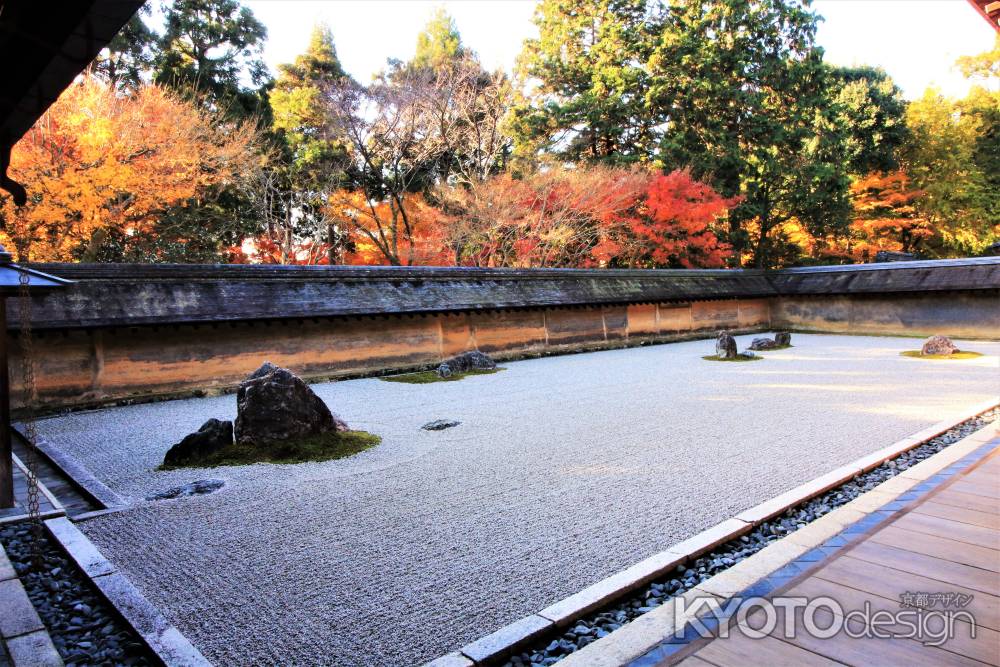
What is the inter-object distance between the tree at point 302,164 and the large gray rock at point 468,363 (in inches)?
390

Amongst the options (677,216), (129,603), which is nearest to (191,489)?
(129,603)

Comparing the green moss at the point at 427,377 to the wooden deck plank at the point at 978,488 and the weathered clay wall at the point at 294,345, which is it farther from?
the wooden deck plank at the point at 978,488

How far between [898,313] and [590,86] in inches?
526

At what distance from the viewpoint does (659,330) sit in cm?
1642

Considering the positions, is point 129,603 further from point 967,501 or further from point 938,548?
point 967,501

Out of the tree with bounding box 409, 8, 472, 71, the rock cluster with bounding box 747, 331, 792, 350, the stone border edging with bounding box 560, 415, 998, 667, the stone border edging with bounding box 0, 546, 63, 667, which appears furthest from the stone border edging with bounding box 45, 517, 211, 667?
the tree with bounding box 409, 8, 472, 71

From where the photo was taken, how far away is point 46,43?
1952mm

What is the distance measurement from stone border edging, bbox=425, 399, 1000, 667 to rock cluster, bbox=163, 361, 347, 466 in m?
3.89

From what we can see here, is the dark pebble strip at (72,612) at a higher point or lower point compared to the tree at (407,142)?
lower

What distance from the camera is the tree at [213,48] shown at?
63.7 ft

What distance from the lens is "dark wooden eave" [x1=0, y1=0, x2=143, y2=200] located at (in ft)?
5.78

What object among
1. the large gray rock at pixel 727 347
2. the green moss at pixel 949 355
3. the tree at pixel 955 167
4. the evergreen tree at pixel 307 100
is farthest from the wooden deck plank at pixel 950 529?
the tree at pixel 955 167

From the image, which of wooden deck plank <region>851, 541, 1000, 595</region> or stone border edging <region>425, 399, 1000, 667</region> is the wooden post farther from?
wooden deck plank <region>851, 541, 1000, 595</region>

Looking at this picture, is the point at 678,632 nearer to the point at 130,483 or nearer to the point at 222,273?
the point at 130,483
